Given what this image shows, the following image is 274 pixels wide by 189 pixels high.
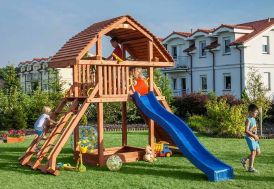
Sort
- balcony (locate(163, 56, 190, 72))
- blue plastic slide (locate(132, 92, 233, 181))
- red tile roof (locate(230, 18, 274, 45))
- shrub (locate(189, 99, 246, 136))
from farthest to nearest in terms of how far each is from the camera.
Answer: balcony (locate(163, 56, 190, 72)) → red tile roof (locate(230, 18, 274, 45)) → shrub (locate(189, 99, 246, 136)) → blue plastic slide (locate(132, 92, 233, 181))

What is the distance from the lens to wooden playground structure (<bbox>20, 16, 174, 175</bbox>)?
10.8 m

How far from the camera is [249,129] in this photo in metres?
9.52

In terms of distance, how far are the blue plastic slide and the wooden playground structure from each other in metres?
0.54

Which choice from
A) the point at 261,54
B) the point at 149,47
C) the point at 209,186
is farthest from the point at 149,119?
the point at 261,54

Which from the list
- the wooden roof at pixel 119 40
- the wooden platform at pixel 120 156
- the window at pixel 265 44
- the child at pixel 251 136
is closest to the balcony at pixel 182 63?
the window at pixel 265 44

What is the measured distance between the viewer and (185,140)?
33.2ft

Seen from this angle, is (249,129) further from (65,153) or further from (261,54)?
(261,54)

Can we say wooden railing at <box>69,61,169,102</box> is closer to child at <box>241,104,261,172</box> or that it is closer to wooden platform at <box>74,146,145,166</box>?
wooden platform at <box>74,146,145,166</box>

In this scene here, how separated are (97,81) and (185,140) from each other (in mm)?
2927

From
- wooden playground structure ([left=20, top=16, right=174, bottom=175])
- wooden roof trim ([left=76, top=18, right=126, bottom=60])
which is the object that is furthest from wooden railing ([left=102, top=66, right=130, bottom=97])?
wooden roof trim ([left=76, top=18, right=126, bottom=60])

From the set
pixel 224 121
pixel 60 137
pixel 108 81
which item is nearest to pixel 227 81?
pixel 224 121

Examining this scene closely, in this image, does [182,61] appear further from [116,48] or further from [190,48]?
[116,48]

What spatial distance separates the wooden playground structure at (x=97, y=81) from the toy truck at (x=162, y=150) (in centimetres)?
30

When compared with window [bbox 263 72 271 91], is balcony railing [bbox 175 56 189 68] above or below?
above
